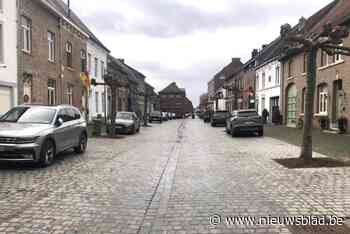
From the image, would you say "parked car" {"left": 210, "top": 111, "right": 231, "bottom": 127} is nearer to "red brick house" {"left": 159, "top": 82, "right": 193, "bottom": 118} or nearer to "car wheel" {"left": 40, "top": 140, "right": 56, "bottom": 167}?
"car wheel" {"left": 40, "top": 140, "right": 56, "bottom": 167}

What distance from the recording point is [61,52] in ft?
74.4

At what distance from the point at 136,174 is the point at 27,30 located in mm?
13836

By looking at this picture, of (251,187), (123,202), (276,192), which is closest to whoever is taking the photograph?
(123,202)

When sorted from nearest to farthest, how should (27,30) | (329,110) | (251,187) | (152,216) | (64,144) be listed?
(152,216)
(251,187)
(64,144)
(27,30)
(329,110)

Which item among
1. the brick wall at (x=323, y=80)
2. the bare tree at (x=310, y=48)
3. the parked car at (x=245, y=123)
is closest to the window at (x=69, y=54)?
the parked car at (x=245, y=123)

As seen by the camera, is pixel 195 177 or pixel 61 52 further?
pixel 61 52

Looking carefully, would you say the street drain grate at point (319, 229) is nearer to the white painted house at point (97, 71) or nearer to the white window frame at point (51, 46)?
the white window frame at point (51, 46)

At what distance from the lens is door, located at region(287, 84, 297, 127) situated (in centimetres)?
2869

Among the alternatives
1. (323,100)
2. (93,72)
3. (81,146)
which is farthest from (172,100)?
(81,146)

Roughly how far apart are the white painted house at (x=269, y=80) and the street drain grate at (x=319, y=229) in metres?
29.2

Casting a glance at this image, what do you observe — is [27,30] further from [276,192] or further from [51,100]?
[276,192]

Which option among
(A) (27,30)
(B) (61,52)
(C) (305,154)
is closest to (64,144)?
(C) (305,154)

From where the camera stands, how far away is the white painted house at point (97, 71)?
98.3 ft

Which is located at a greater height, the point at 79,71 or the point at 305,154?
the point at 79,71
